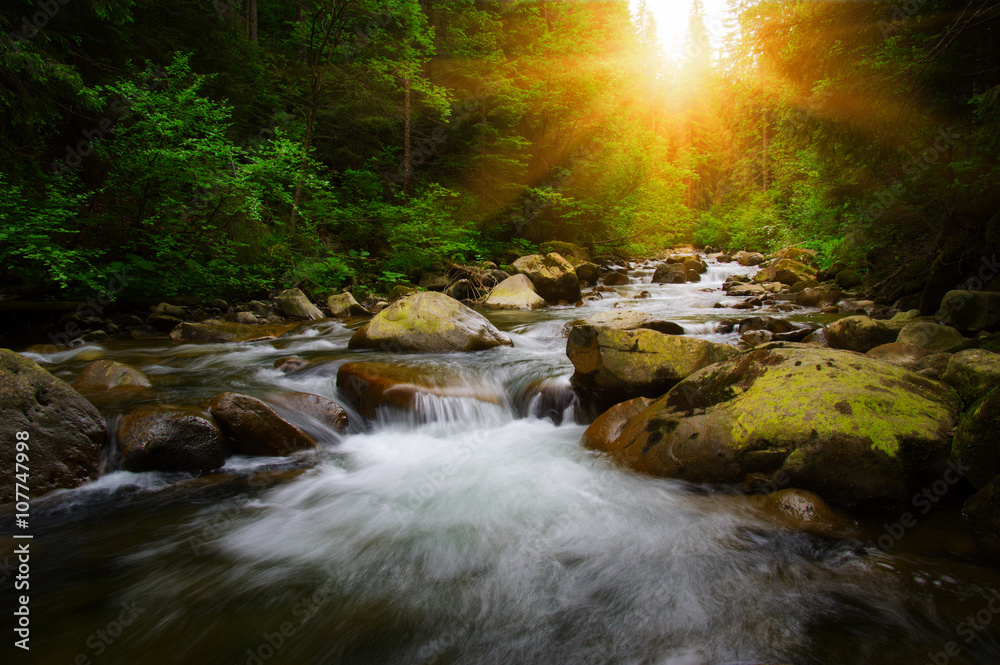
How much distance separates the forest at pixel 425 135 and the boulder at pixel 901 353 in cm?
206

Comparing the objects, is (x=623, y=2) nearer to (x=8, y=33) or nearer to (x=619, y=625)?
(x=8, y=33)

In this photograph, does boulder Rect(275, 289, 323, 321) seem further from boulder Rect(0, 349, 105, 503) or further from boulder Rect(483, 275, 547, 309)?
boulder Rect(0, 349, 105, 503)

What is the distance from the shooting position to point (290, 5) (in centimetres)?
1928

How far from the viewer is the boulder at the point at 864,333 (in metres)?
5.51

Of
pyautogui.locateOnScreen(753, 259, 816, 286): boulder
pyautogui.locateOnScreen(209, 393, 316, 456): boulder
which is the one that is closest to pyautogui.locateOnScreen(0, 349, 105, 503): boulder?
pyautogui.locateOnScreen(209, 393, 316, 456): boulder

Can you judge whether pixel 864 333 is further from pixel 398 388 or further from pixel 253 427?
pixel 253 427

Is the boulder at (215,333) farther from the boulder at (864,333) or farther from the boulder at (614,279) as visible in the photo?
the boulder at (614,279)

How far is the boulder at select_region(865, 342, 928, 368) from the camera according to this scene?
4426 millimetres

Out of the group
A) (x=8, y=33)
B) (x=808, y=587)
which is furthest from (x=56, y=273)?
(x=808, y=587)

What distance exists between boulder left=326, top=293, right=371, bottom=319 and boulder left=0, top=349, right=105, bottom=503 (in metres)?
7.15

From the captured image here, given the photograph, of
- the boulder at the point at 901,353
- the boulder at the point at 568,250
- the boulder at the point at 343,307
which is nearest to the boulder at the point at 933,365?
the boulder at the point at 901,353

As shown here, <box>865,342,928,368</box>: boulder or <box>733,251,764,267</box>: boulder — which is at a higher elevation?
<box>733,251,764,267</box>: boulder

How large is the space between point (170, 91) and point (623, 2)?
804 inches

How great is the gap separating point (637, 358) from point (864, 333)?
345 centimetres
